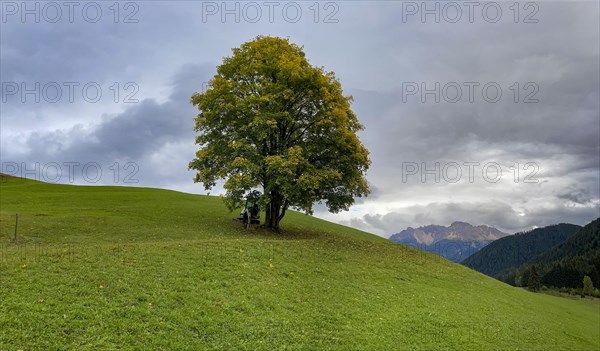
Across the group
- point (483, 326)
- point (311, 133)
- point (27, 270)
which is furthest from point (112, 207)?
point (483, 326)

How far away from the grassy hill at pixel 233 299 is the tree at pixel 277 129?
5487 mm

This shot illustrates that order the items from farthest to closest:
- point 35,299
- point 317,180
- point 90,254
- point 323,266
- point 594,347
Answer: point 317,180 → point 594,347 → point 323,266 → point 90,254 → point 35,299

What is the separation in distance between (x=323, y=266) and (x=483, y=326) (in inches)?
415

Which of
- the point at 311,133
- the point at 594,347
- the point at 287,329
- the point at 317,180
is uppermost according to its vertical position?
the point at 311,133

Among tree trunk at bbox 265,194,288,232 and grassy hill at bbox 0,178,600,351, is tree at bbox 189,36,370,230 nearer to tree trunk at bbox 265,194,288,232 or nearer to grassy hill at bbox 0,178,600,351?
tree trunk at bbox 265,194,288,232

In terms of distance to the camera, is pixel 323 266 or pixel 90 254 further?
pixel 323 266

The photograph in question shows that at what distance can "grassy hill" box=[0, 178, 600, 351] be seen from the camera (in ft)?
44.5

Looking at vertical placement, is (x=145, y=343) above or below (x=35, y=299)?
below

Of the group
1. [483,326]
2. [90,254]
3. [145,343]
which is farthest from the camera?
[483,326]

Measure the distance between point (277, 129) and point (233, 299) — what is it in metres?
22.2

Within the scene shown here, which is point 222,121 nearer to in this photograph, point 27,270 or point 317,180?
point 317,180

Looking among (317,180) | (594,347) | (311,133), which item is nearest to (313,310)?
(317,180)

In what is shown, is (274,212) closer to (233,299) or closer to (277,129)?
(277,129)

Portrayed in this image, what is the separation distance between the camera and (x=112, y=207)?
163ft
